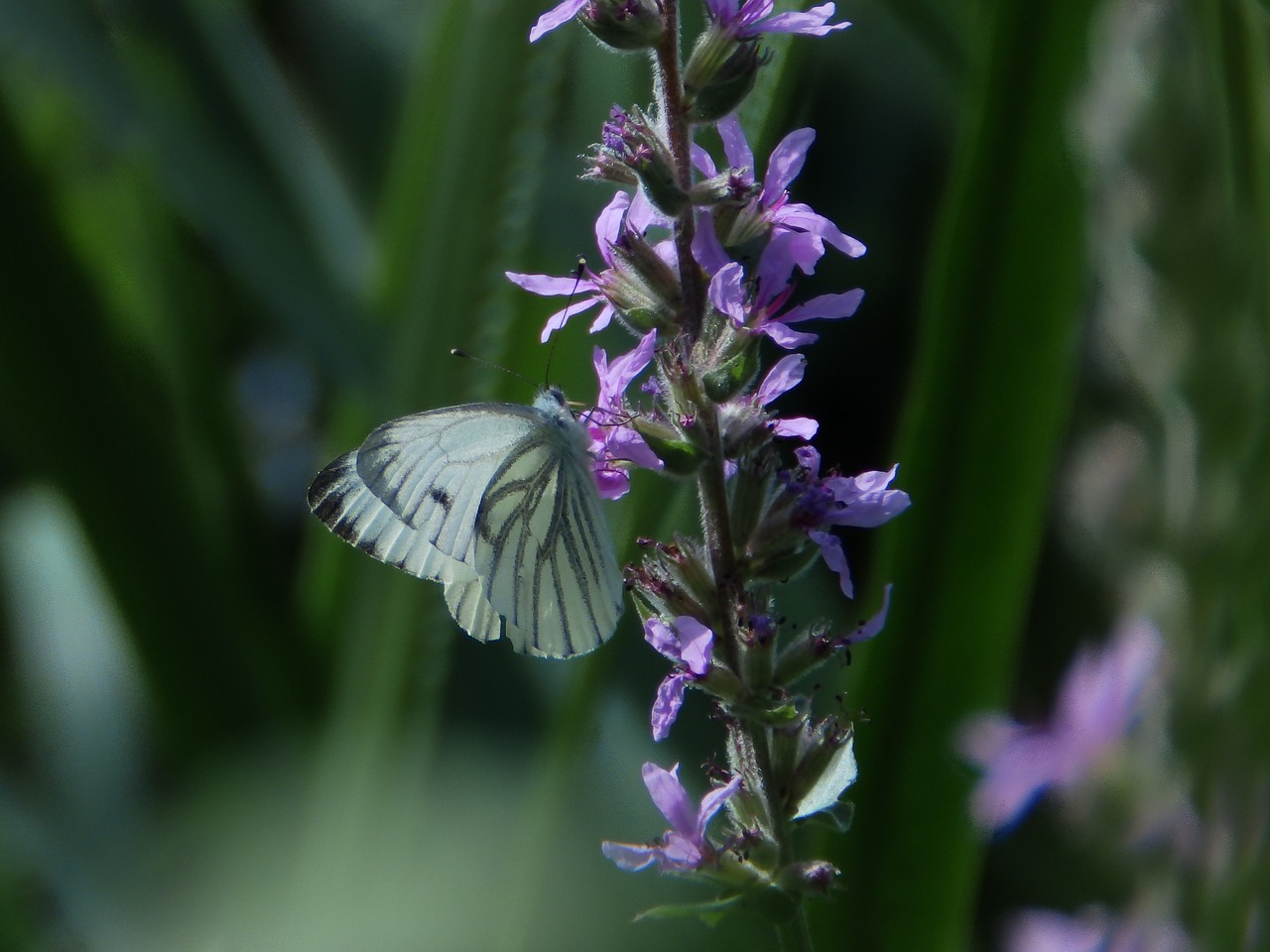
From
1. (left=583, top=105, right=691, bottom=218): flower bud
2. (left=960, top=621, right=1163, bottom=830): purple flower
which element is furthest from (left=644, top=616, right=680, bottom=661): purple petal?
(left=960, top=621, right=1163, bottom=830): purple flower

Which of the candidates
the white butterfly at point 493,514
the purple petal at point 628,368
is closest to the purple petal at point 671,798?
the white butterfly at point 493,514

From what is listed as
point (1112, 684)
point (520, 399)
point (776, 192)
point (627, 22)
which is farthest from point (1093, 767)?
point (520, 399)

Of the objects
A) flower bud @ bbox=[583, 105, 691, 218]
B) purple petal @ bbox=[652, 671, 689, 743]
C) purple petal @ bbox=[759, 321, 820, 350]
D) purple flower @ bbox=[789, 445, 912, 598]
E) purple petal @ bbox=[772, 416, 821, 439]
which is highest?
flower bud @ bbox=[583, 105, 691, 218]

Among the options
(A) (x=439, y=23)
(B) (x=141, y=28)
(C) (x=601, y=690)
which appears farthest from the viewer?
(B) (x=141, y=28)

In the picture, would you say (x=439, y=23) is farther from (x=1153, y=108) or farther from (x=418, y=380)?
(x=1153, y=108)

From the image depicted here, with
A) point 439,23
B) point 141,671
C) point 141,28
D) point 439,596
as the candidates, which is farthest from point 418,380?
point 141,28

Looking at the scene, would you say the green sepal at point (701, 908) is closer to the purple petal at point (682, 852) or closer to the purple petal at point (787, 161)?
the purple petal at point (682, 852)

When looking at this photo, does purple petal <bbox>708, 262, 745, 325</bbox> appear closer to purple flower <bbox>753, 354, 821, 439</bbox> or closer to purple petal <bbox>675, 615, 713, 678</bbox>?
purple flower <bbox>753, 354, 821, 439</bbox>
